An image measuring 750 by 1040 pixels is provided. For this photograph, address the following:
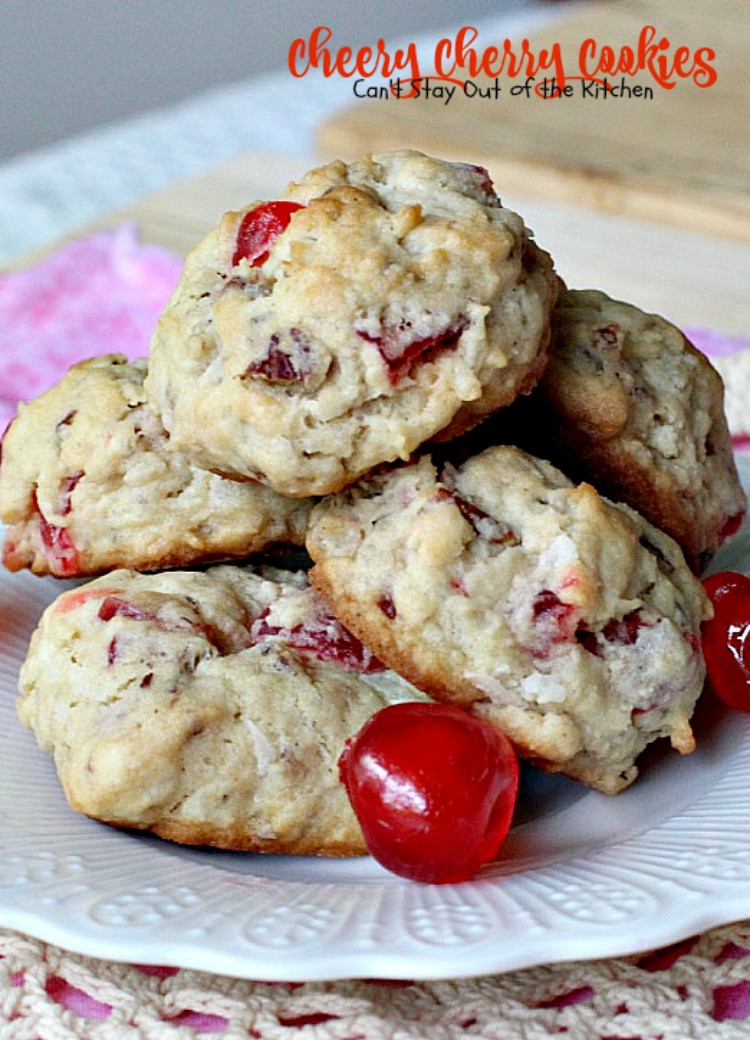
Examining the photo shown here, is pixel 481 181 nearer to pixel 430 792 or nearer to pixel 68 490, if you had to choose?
pixel 68 490

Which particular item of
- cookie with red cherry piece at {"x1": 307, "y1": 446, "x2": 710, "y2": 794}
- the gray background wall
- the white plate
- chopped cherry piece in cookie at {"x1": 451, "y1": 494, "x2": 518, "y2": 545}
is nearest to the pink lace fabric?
the white plate

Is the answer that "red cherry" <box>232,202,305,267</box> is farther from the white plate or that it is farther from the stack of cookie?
the white plate

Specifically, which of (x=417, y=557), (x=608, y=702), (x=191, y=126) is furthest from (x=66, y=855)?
(x=191, y=126)

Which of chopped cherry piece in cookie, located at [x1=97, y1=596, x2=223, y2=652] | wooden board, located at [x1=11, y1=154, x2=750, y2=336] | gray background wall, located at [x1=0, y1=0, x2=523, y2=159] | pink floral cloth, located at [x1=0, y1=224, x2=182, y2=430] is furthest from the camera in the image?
gray background wall, located at [x1=0, y1=0, x2=523, y2=159]

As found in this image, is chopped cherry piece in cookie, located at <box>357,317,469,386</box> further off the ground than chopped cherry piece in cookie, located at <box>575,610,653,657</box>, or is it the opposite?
chopped cherry piece in cookie, located at <box>357,317,469,386</box>

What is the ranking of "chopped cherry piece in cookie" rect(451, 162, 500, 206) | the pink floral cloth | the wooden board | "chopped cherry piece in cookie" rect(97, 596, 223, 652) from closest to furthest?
"chopped cherry piece in cookie" rect(97, 596, 223, 652)
"chopped cherry piece in cookie" rect(451, 162, 500, 206)
the pink floral cloth
the wooden board

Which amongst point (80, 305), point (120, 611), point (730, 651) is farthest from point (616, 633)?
point (80, 305)
